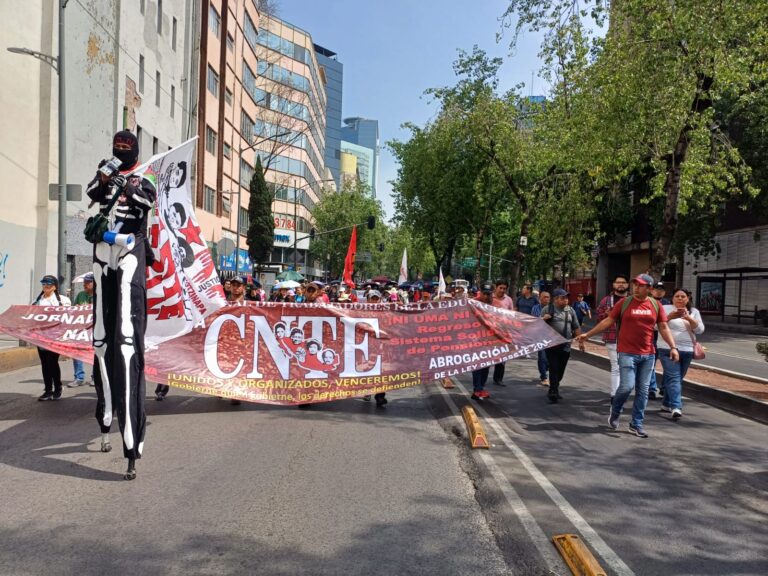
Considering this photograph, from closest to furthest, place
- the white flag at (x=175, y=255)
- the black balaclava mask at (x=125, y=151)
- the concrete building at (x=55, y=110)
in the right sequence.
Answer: the black balaclava mask at (x=125, y=151)
the white flag at (x=175, y=255)
the concrete building at (x=55, y=110)

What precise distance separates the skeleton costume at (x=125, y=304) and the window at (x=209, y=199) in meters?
32.1

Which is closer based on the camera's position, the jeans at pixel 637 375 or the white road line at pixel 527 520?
the white road line at pixel 527 520

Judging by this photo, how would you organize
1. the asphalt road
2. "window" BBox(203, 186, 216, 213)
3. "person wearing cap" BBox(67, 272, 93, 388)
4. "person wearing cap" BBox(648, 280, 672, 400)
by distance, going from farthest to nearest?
"window" BBox(203, 186, 216, 213) < "person wearing cap" BBox(648, 280, 672, 400) < "person wearing cap" BBox(67, 272, 93, 388) < the asphalt road

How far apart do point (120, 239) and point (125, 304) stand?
1.76 feet

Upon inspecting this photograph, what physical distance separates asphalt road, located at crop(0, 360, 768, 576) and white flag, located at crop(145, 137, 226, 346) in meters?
1.30

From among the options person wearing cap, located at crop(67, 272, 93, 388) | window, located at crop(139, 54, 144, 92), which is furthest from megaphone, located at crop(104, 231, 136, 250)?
window, located at crop(139, 54, 144, 92)

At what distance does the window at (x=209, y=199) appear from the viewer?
1448 inches

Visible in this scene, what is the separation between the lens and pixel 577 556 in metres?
3.87

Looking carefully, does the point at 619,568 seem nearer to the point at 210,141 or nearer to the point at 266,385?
the point at 266,385

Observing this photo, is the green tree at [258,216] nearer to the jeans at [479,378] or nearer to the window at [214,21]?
the window at [214,21]

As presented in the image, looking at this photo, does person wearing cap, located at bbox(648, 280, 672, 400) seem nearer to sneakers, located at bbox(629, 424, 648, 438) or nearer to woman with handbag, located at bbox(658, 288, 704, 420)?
woman with handbag, located at bbox(658, 288, 704, 420)

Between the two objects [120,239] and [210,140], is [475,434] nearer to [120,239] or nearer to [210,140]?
[120,239]

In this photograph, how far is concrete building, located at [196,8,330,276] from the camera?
3719 cm

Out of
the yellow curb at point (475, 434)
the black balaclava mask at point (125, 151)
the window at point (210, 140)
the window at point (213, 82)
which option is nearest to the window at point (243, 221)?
the window at point (210, 140)
